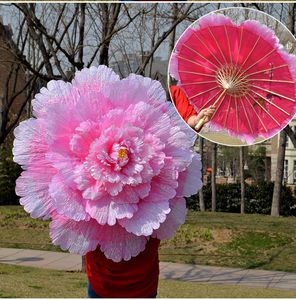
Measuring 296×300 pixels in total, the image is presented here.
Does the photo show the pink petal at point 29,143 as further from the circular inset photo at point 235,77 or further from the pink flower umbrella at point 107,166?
the circular inset photo at point 235,77

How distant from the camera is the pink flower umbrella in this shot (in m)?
2.35

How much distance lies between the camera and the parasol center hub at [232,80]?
2.96 meters

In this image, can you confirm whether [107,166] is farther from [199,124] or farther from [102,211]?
[199,124]

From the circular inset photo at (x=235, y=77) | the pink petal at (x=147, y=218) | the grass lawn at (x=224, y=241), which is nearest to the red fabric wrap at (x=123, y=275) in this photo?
the pink petal at (x=147, y=218)

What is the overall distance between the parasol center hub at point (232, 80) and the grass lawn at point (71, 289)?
4.22 meters

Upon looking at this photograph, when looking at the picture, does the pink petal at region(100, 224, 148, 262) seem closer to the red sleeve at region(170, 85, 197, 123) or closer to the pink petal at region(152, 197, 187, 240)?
the pink petal at region(152, 197, 187, 240)

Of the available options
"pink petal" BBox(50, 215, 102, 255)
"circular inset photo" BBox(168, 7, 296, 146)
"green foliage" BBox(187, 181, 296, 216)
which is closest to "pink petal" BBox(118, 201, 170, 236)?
"pink petal" BBox(50, 215, 102, 255)

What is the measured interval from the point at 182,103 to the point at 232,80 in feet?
0.91

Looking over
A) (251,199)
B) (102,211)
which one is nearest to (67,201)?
(102,211)

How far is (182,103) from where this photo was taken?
9.71 feet

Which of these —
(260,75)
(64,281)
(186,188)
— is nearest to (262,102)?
(260,75)

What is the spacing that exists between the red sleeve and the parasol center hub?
7.9 inches

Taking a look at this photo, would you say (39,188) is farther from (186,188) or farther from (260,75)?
(260,75)

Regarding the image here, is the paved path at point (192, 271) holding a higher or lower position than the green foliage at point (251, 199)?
lower
